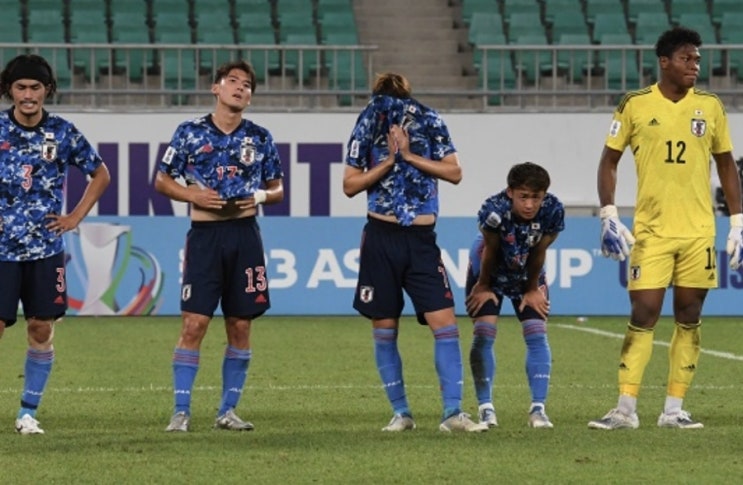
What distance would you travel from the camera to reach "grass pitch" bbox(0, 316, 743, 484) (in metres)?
8.34

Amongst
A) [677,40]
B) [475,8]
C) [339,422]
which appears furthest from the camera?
[475,8]

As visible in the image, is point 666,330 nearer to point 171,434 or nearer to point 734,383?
point 734,383

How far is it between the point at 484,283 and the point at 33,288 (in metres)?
2.51

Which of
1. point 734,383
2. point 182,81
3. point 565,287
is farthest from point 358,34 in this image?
point 734,383

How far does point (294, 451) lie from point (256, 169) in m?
1.79

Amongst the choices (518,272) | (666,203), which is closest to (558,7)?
(518,272)

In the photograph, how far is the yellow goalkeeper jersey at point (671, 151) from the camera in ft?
33.2

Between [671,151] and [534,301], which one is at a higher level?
[671,151]

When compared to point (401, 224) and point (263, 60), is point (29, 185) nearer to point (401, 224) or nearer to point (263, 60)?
point (401, 224)

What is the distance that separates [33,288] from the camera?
9.89 meters

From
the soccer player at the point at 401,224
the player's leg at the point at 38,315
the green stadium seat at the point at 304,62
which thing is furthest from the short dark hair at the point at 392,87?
the green stadium seat at the point at 304,62

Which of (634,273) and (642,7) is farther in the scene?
(642,7)

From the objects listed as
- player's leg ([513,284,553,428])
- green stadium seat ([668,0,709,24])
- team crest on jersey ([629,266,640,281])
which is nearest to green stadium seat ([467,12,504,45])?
green stadium seat ([668,0,709,24])

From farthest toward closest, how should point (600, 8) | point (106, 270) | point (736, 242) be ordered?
1. point (600, 8)
2. point (106, 270)
3. point (736, 242)
